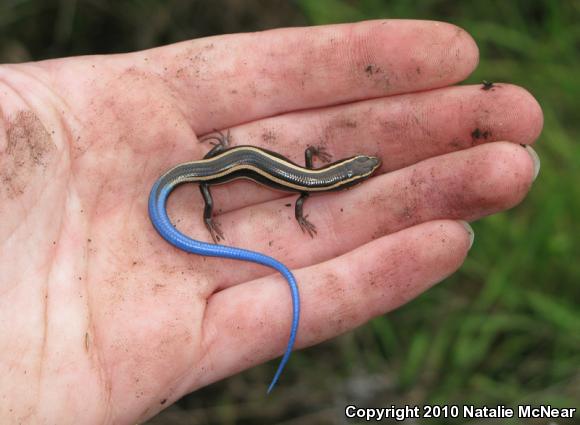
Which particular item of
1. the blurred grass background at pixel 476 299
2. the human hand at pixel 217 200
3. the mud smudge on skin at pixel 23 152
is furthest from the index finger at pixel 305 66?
the blurred grass background at pixel 476 299

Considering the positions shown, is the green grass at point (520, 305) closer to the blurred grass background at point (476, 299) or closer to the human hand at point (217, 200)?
the blurred grass background at point (476, 299)

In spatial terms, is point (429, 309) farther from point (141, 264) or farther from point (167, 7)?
point (167, 7)

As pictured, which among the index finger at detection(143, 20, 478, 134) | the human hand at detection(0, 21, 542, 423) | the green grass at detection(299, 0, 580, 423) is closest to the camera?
the human hand at detection(0, 21, 542, 423)

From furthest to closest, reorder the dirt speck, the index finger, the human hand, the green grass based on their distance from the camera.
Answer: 1. the green grass
2. the index finger
3. the dirt speck
4. the human hand

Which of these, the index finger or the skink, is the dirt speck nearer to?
the index finger

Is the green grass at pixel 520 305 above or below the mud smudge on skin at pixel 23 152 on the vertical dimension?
below

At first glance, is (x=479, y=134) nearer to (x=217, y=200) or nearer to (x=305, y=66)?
(x=305, y=66)

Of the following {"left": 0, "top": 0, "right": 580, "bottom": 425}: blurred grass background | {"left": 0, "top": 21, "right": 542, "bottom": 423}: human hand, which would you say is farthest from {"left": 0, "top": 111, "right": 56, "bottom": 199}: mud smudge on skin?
{"left": 0, "top": 0, "right": 580, "bottom": 425}: blurred grass background
